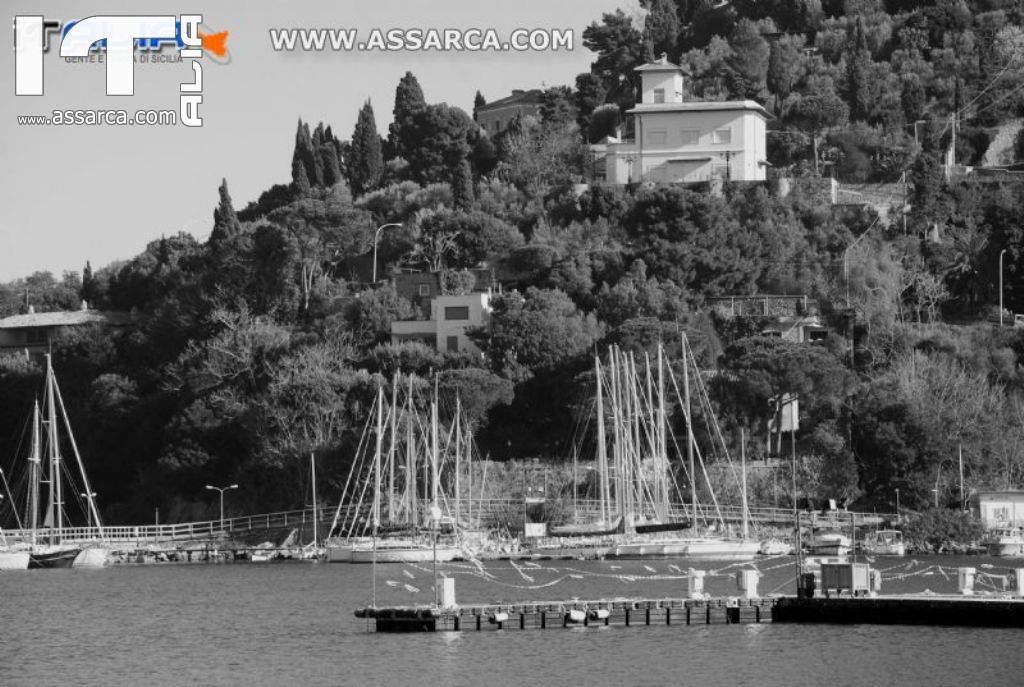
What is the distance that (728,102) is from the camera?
357ft

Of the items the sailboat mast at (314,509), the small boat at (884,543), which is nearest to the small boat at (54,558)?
the sailboat mast at (314,509)

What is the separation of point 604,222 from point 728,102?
9866mm

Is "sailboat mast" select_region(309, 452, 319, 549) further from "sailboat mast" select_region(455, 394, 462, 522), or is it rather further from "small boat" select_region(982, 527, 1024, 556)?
"small boat" select_region(982, 527, 1024, 556)

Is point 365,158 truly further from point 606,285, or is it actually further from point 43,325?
point 606,285

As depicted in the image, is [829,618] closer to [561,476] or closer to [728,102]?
[561,476]

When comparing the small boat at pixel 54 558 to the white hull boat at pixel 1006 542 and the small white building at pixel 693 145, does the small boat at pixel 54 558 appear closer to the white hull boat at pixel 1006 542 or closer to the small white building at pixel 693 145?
the white hull boat at pixel 1006 542

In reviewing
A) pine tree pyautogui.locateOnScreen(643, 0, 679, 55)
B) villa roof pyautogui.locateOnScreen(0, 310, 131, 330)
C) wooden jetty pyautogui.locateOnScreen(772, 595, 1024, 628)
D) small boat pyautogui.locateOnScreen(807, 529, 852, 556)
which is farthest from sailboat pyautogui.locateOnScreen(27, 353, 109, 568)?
pine tree pyautogui.locateOnScreen(643, 0, 679, 55)

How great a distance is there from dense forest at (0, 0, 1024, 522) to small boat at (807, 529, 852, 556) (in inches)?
61.3

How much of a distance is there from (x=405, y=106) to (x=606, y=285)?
3319 cm

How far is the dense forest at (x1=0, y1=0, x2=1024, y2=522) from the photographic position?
286ft

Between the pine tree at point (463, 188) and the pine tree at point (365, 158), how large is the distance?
14130mm

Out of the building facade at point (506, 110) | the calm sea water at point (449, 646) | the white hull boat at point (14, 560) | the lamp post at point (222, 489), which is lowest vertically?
the calm sea water at point (449, 646)

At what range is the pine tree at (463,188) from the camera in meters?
110

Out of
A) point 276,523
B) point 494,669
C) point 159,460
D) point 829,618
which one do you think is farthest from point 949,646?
point 159,460
